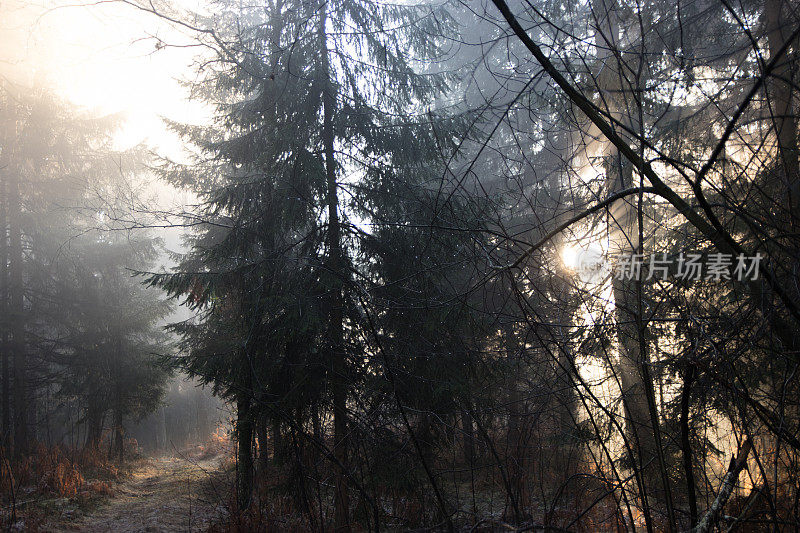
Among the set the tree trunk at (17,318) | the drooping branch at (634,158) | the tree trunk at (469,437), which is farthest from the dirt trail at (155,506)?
the drooping branch at (634,158)

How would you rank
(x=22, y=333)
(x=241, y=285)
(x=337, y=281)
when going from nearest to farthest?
(x=337, y=281) < (x=241, y=285) < (x=22, y=333)

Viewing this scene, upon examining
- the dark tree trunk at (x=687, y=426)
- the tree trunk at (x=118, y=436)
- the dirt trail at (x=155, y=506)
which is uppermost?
the dark tree trunk at (x=687, y=426)

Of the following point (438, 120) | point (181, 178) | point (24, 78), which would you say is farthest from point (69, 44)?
point (24, 78)

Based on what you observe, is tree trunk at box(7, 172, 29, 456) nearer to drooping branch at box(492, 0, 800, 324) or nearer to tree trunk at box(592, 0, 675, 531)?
tree trunk at box(592, 0, 675, 531)

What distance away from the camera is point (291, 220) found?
7.18 meters

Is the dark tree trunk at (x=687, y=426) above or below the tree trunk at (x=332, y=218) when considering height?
below

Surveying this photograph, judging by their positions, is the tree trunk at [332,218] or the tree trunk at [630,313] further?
the tree trunk at [332,218]

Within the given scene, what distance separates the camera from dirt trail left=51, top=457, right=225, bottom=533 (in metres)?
8.19

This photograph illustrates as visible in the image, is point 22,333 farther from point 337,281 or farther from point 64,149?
point 337,281

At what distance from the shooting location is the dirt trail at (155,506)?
819cm

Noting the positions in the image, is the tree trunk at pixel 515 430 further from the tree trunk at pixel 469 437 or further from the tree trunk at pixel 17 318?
the tree trunk at pixel 17 318

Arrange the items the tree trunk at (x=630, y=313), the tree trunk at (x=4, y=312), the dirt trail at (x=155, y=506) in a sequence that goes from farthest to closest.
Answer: the tree trunk at (x=4, y=312), the dirt trail at (x=155, y=506), the tree trunk at (x=630, y=313)

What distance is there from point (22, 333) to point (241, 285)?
11.6m

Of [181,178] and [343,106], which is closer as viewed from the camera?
[343,106]
